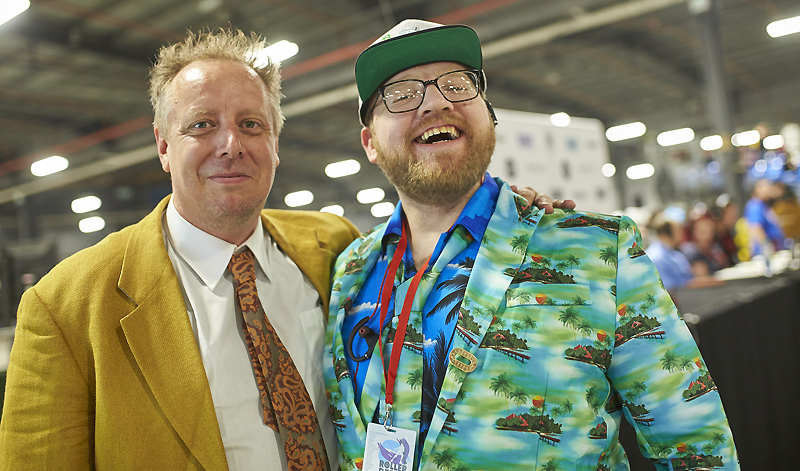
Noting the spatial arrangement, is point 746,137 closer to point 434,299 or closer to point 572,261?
point 572,261

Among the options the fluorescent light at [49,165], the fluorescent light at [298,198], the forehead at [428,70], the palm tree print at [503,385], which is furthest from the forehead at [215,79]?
the fluorescent light at [298,198]

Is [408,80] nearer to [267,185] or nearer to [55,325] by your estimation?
[267,185]

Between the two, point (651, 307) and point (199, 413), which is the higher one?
point (651, 307)

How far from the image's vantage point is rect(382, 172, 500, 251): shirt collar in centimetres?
139

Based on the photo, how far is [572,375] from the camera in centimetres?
119

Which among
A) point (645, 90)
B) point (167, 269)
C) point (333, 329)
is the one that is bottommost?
point (333, 329)

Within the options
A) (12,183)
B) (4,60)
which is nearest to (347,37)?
(4,60)

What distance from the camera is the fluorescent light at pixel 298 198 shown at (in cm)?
1470

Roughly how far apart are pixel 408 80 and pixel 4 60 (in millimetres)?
8567

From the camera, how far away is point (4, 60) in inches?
293

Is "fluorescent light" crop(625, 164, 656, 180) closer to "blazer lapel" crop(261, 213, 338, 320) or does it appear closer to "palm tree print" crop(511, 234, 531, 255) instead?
"blazer lapel" crop(261, 213, 338, 320)

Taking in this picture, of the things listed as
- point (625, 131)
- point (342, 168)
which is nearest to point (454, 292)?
point (342, 168)

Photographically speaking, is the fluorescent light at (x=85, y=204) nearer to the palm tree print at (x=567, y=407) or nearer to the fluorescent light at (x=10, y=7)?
the fluorescent light at (x=10, y=7)

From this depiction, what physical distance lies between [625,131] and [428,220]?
16.2 m
